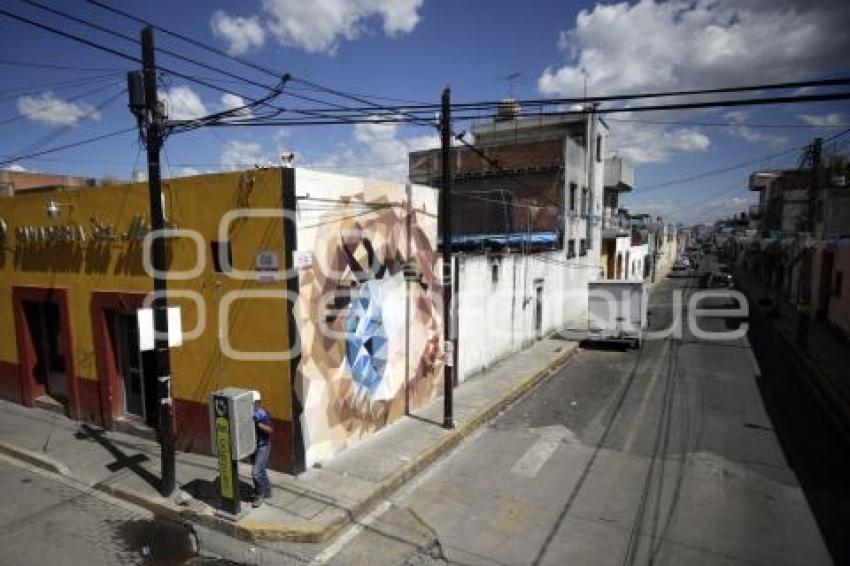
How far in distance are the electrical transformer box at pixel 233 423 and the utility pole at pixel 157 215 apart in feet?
3.37

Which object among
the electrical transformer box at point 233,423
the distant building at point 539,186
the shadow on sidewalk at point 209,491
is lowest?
the shadow on sidewalk at point 209,491

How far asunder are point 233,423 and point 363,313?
11.5ft

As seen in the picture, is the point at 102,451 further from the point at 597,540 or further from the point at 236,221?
the point at 597,540

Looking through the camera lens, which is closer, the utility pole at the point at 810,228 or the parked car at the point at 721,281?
the utility pole at the point at 810,228

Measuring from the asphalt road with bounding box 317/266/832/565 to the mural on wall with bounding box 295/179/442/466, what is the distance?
5.97 ft

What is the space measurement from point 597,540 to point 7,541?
8333mm

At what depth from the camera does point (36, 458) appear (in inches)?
394

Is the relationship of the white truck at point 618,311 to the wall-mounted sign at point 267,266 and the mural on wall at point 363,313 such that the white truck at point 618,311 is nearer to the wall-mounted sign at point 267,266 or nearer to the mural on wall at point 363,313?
the mural on wall at point 363,313

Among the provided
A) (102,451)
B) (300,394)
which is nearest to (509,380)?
(300,394)

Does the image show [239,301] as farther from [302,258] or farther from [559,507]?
[559,507]

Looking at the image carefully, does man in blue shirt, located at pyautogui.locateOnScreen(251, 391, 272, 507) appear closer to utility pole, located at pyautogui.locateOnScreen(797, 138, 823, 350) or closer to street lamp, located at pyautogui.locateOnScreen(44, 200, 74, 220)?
street lamp, located at pyautogui.locateOnScreen(44, 200, 74, 220)

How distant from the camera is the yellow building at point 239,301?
351 inches

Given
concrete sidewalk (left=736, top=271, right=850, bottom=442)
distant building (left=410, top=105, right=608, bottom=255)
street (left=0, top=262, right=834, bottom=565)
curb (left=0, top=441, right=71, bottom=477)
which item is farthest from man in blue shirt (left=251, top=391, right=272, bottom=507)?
distant building (left=410, top=105, right=608, bottom=255)

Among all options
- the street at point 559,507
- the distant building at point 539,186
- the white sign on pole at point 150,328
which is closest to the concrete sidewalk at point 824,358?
the street at point 559,507
